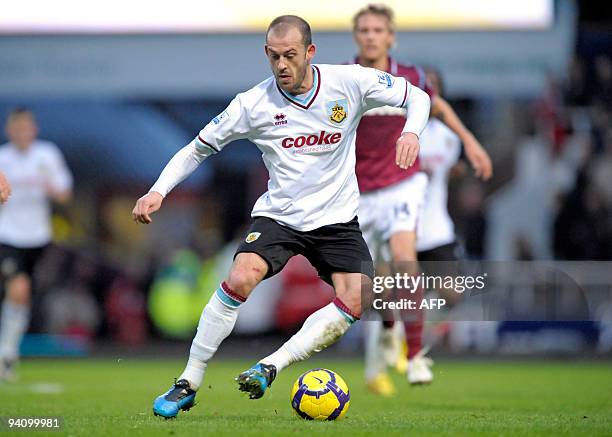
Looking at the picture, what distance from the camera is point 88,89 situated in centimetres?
1886

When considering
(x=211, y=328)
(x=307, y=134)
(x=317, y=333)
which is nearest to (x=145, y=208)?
(x=211, y=328)

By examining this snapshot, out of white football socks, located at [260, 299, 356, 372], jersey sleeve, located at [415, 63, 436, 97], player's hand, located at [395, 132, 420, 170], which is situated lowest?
white football socks, located at [260, 299, 356, 372]

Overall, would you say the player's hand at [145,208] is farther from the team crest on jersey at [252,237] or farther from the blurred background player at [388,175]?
the blurred background player at [388,175]

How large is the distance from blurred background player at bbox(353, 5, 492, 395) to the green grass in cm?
36

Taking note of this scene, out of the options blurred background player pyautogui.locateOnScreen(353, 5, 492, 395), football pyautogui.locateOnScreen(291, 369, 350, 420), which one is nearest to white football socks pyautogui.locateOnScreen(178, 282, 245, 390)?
football pyautogui.locateOnScreen(291, 369, 350, 420)

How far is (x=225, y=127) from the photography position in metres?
7.50

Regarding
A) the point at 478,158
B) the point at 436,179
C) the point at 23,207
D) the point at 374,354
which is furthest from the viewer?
the point at 23,207

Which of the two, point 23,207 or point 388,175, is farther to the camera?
point 23,207

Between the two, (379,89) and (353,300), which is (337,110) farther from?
(353,300)

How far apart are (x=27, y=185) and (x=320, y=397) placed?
6678mm

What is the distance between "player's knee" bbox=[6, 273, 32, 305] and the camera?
12867 mm

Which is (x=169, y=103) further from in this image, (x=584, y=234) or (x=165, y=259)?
(x=584, y=234)

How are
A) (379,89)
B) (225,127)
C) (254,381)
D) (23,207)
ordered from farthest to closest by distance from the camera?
1. (23,207)
2. (379,89)
3. (225,127)
4. (254,381)
